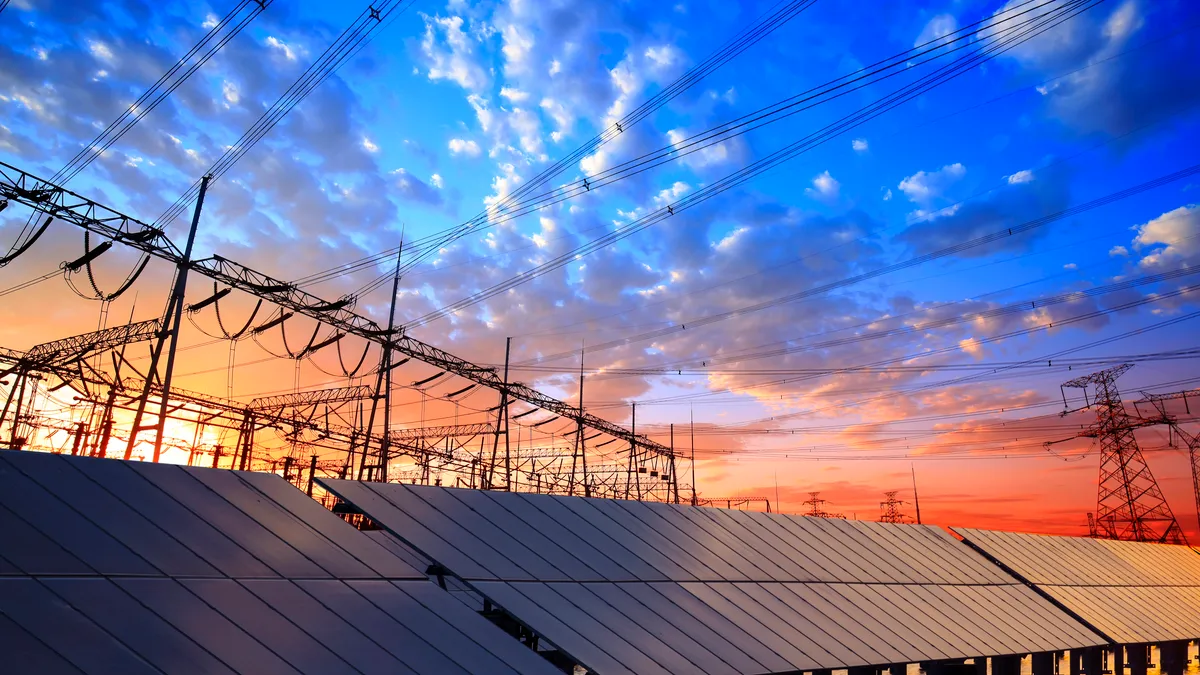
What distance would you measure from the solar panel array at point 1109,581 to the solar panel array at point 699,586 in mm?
4250

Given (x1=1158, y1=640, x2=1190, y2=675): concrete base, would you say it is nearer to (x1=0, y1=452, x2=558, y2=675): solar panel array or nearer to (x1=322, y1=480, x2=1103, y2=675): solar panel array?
(x1=322, y1=480, x2=1103, y2=675): solar panel array

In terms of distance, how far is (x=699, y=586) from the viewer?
65.6 feet

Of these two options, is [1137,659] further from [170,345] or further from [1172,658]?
[170,345]

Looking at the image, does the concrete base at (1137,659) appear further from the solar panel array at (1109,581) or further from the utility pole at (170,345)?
the utility pole at (170,345)

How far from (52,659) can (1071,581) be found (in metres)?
41.2

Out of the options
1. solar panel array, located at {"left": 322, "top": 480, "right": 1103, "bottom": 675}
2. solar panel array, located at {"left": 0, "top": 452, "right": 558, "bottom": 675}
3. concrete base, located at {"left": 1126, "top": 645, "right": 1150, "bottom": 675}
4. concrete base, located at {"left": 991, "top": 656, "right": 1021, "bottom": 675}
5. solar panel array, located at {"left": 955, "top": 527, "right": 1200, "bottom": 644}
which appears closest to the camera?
solar panel array, located at {"left": 0, "top": 452, "right": 558, "bottom": 675}

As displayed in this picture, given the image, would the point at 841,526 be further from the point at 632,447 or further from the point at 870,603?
the point at 632,447

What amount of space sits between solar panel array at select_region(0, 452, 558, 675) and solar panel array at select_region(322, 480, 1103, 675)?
191cm

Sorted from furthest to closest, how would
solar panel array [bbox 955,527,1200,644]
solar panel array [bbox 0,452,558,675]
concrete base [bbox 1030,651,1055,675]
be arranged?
solar panel array [bbox 955,527,1200,644]
concrete base [bbox 1030,651,1055,675]
solar panel array [bbox 0,452,558,675]

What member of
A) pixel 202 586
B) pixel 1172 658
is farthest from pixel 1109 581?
pixel 202 586

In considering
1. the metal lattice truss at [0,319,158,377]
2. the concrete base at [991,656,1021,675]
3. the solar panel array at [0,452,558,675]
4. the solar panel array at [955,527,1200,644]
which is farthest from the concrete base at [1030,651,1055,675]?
the metal lattice truss at [0,319,158,377]

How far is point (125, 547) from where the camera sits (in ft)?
38.7

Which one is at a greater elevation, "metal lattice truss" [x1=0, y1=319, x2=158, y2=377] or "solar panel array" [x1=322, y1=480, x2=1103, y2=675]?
"metal lattice truss" [x1=0, y1=319, x2=158, y2=377]

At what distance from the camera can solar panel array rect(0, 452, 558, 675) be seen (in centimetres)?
1009
